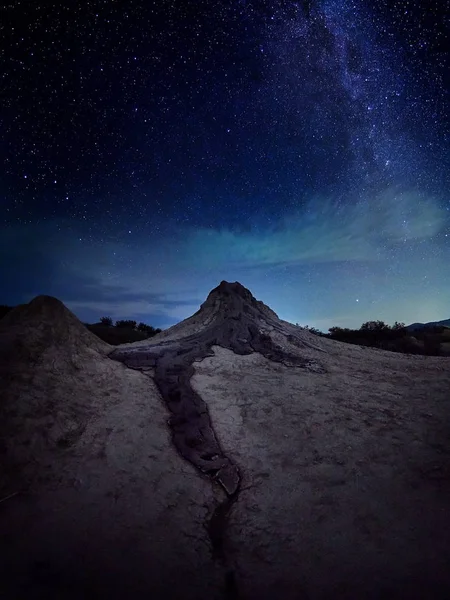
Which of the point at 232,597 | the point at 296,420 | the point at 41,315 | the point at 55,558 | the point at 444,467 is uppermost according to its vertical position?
the point at 41,315

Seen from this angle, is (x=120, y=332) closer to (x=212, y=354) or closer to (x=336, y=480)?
(x=212, y=354)

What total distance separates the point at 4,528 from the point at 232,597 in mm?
2746

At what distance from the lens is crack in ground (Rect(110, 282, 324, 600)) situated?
4.40 meters

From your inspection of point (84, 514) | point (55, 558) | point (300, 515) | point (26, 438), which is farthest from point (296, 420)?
point (26, 438)

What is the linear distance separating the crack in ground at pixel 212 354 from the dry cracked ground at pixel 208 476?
0.13ft

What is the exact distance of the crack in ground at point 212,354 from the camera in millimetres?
4402

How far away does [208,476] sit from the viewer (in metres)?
4.91

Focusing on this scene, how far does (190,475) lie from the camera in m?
4.87

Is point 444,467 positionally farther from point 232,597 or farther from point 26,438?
point 26,438

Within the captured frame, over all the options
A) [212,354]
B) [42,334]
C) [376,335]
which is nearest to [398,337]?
[376,335]

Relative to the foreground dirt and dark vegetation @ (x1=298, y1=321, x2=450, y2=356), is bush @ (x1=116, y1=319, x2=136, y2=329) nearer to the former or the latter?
dark vegetation @ (x1=298, y1=321, x2=450, y2=356)

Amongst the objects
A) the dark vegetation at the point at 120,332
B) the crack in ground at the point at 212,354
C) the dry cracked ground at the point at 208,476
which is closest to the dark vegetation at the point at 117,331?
the dark vegetation at the point at 120,332

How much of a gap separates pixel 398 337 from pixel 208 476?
2643cm

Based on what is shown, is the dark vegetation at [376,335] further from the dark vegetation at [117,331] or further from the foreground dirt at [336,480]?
the foreground dirt at [336,480]
